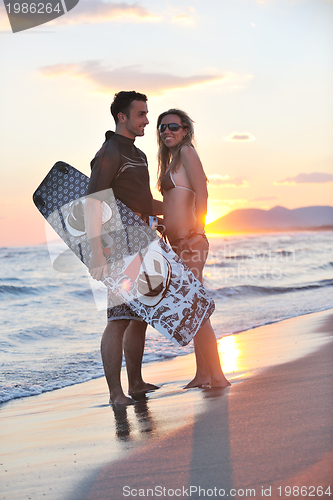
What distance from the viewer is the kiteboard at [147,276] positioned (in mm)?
2738

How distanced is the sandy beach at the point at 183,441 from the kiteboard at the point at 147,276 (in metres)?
0.46

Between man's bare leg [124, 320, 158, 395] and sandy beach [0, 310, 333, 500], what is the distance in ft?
0.57

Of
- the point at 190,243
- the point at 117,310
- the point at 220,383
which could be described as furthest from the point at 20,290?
the point at 220,383

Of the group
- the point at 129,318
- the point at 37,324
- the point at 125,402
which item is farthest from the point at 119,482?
the point at 37,324

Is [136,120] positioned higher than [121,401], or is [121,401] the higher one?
[136,120]

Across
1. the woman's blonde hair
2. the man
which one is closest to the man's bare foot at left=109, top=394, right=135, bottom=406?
the man

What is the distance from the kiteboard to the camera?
2738 millimetres

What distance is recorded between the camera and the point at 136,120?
2.82 meters

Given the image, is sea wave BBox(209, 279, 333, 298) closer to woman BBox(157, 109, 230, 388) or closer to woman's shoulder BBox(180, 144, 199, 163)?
woman BBox(157, 109, 230, 388)

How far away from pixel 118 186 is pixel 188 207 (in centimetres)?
49

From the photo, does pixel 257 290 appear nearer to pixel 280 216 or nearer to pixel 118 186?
pixel 118 186

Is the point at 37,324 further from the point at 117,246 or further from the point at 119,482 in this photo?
the point at 119,482

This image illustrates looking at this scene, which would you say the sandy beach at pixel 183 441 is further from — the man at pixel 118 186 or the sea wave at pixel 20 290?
the sea wave at pixel 20 290

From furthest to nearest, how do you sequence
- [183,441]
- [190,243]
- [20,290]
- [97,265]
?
[20,290] < [190,243] < [97,265] < [183,441]
